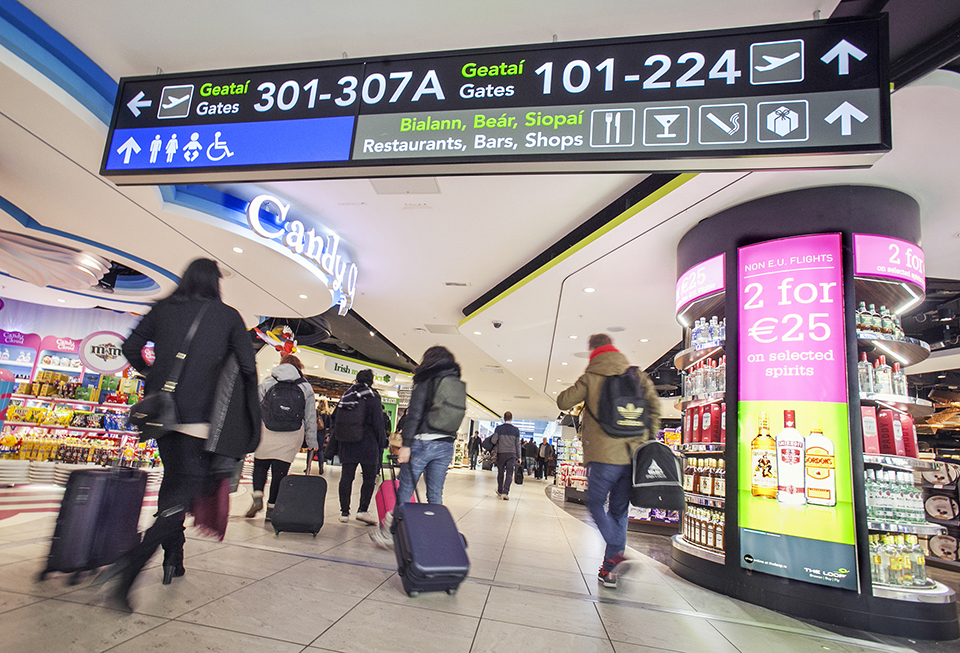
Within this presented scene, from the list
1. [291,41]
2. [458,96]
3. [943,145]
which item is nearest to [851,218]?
[943,145]

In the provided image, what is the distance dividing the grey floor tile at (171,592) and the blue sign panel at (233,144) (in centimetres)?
186

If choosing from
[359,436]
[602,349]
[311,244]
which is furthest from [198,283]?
[311,244]

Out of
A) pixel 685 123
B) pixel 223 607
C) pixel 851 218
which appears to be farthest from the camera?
pixel 851 218

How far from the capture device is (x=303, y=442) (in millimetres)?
4496

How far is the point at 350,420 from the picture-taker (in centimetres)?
461

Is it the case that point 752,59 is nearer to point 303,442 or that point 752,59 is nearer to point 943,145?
point 943,145

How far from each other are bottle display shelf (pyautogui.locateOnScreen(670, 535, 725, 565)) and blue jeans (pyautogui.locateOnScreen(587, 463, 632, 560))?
0.80m

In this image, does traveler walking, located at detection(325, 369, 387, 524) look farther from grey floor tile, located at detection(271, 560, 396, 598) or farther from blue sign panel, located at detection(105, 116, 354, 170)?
blue sign panel, located at detection(105, 116, 354, 170)

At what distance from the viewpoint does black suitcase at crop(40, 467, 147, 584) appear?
2172mm

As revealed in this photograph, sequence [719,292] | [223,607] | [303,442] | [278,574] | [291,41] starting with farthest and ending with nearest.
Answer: [303,442] < [719,292] < [291,41] < [278,574] < [223,607]

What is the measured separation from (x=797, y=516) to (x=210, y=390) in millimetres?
3537

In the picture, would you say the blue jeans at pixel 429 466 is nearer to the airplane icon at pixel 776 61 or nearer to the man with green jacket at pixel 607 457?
the man with green jacket at pixel 607 457

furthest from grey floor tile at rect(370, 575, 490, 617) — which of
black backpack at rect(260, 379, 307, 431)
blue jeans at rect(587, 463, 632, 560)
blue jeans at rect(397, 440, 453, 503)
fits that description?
black backpack at rect(260, 379, 307, 431)

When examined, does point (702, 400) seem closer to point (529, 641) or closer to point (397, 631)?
point (529, 641)
